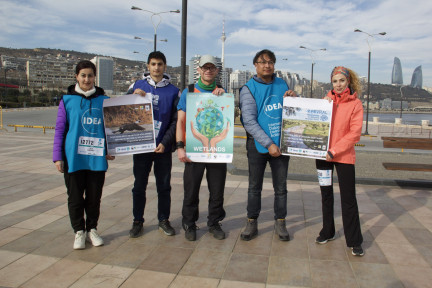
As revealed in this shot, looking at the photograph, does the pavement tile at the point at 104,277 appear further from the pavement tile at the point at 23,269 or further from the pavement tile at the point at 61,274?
the pavement tile at the point at 23,269

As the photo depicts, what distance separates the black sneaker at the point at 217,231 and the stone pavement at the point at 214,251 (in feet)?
0.22

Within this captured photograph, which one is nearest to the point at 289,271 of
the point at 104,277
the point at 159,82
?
A: the point at 104,277

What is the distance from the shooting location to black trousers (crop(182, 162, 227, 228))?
3.81 m

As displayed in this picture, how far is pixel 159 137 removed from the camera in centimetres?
379

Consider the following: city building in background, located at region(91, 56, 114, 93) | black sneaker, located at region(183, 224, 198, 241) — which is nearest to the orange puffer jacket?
black sneaker, located at region(183, 224, 198, 241)

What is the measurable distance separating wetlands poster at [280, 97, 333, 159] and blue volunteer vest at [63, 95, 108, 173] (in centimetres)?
197

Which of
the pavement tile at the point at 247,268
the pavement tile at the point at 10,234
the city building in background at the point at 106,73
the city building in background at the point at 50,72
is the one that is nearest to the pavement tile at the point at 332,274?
the pavement tile at the point at 247,268

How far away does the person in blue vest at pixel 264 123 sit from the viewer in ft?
12.0

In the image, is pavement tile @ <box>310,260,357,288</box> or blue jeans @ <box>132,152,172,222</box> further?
blue jeans @ <box>132,152,172,222</box>

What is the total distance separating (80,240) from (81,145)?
1.01 m

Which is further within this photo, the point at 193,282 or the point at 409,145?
the point at 409,145

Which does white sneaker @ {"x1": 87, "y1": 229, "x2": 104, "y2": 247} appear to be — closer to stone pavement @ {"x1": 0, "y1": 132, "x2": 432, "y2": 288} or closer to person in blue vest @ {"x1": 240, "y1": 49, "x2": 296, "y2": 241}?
stone pavement @ {"x1": 0, "y1": 132, "x2": 432, "y2": 288}

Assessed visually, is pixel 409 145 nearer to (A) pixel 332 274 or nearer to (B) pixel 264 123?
(B) pixel 264 123

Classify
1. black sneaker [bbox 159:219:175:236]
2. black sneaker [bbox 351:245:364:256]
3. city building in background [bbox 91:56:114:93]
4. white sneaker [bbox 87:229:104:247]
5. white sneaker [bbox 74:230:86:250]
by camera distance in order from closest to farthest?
1. black sneaker [bbox 351:245:364:256]
2. white sneaker [bbox 74:230:86:250]
3. white sneaker [bbox 87:229:104:247]
4. black sneaker [bbox 159:219:175:236]
5. city building in background [bbox 91:56:114:93]
